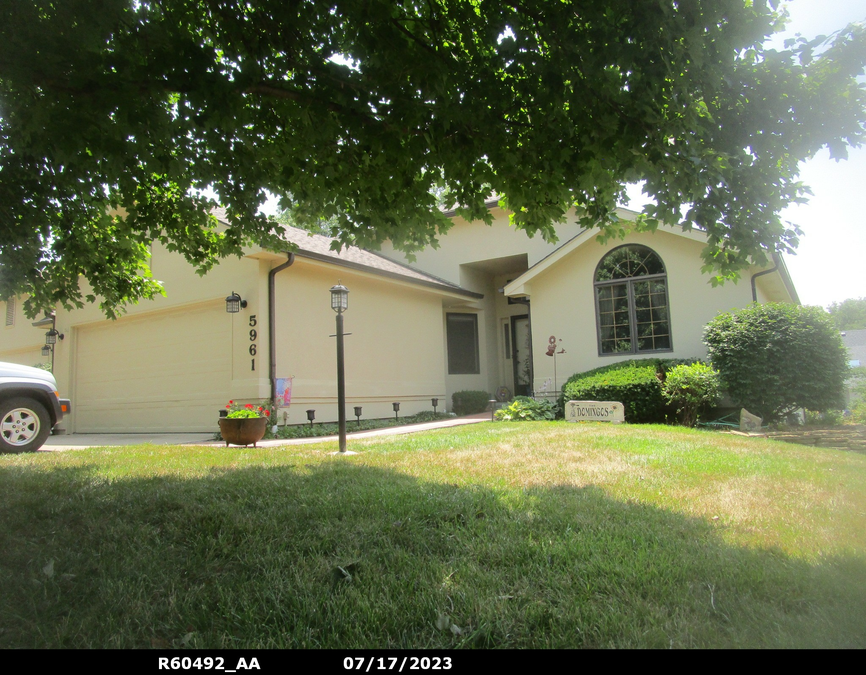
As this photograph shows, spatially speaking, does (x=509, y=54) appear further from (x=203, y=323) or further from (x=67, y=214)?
(x=203, y=323)

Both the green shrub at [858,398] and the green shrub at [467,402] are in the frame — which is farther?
the green shrub at [467,402]

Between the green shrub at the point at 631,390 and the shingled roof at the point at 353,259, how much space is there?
15.2ft

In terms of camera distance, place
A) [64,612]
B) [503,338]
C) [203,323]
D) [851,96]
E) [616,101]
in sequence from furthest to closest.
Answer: [503,338], [203,323], [851,96], [616,101], [64,612]

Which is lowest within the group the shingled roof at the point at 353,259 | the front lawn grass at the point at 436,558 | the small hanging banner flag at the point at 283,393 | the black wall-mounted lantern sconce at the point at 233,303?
the front lawn grass at the point at 436,558

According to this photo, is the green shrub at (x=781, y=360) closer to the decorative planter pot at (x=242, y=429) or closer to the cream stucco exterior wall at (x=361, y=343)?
the cream stucco exterior wall at (x=361, y=343)

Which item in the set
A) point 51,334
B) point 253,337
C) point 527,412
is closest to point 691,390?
point 527,412

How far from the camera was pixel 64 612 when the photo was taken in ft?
7.74

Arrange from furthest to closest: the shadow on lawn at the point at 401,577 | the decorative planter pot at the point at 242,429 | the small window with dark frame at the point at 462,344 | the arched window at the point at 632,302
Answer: the small window with dark frame at the point at 462,344 → the arched window at the point at 632,302 → the decorative planter pot at the point at 242,429 → the shadow on lawn at the point at 401,577

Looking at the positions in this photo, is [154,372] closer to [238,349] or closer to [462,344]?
[238,349]

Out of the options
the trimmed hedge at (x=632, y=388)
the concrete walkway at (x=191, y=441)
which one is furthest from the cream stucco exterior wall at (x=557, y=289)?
A: the concrete walkway at (x=191, y=441)

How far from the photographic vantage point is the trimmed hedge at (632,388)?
10.8 meters

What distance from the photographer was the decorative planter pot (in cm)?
777
